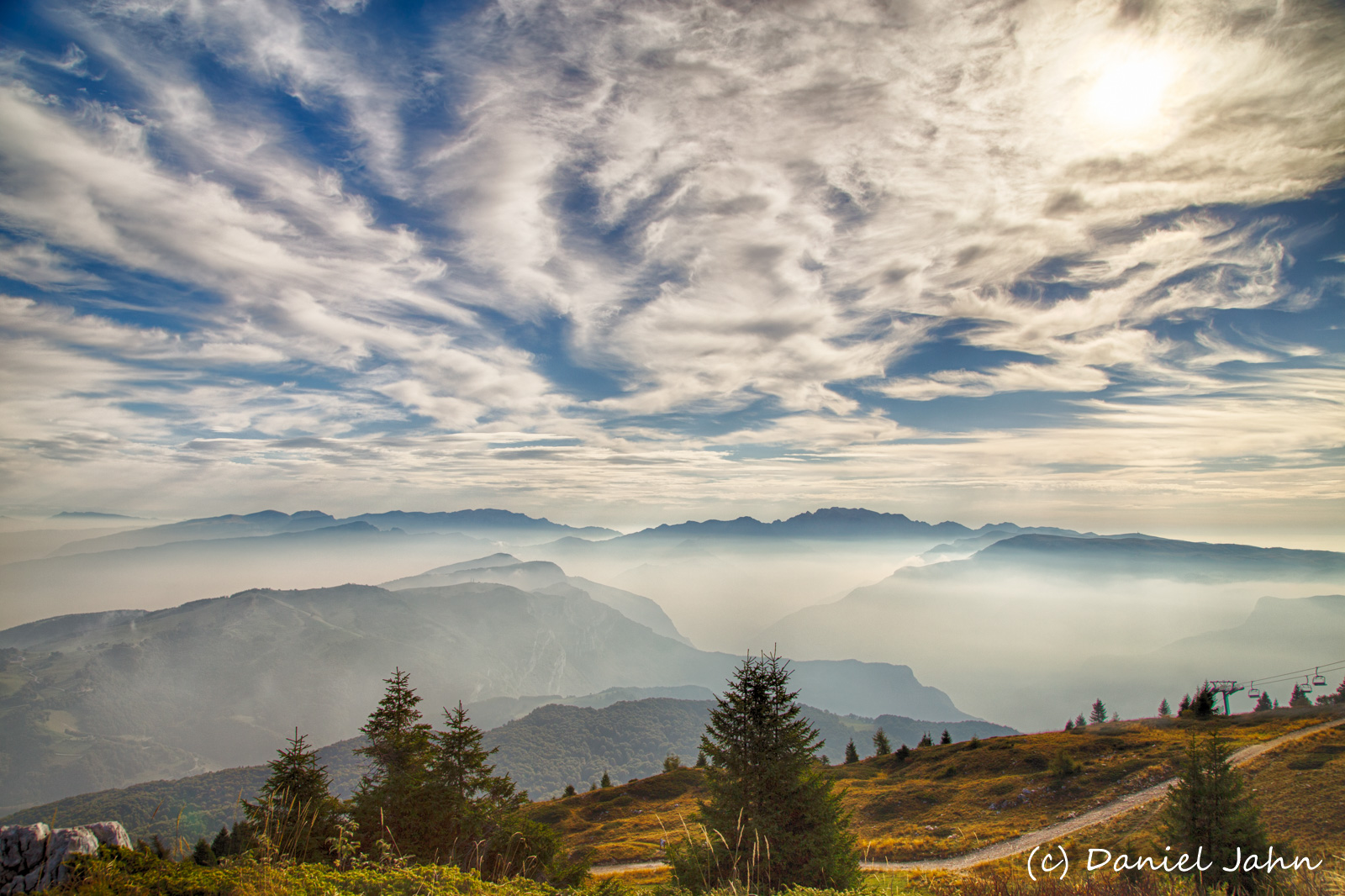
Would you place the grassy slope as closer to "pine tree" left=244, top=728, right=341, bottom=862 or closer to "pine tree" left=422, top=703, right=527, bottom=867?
"pine tree" left=422, top=703, right=527, bottom=867

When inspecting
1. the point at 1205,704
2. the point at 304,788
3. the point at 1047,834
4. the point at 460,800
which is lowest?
the point at 1205,704

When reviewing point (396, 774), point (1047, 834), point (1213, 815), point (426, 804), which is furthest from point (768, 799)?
point (1047, 834)

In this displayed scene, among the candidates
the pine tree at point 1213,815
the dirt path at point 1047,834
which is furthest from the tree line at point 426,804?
the pine tree at point 1213,815

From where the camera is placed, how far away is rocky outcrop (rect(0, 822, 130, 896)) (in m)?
8.23

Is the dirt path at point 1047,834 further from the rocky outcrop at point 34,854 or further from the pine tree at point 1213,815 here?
the rocky outcrop at point 34,854

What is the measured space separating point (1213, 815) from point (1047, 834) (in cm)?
2537

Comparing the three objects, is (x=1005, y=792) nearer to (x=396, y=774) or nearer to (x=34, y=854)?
(x=396, y=774)

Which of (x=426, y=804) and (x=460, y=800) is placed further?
(x=460, y=800)

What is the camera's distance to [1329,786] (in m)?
33.5

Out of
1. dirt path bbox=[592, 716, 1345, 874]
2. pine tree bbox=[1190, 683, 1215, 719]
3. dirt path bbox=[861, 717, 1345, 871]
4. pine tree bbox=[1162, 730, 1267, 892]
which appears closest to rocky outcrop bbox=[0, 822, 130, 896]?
pine tree bbox=[1162, 730, 1267, 892]

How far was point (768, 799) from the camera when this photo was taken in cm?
1778

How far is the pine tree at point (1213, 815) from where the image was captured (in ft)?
59.4

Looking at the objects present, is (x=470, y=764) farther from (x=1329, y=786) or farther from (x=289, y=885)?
(x=1329, y=786)

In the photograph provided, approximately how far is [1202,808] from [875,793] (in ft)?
156
